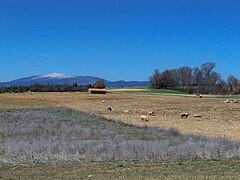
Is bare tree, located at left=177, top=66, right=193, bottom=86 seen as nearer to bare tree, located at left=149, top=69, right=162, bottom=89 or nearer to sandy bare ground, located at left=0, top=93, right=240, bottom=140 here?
bare tree, located at left=149, top=69, right=162, bottom=89

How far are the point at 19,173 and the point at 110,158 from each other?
2996mm

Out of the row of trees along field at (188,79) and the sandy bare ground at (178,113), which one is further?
the row of trees along field at (188,79)

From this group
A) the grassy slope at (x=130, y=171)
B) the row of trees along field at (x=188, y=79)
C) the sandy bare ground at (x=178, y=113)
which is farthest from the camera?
the row of trees along field at (x=188, y=79)

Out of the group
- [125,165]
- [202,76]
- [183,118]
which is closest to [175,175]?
[125,165]

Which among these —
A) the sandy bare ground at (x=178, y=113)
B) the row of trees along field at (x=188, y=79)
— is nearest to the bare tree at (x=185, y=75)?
the row of trees along field at (x=188, y=79)

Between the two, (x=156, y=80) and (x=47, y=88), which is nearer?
(x=47, y=88)

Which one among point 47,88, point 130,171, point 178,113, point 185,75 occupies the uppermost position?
point 185,75

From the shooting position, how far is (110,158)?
1198 centimetres

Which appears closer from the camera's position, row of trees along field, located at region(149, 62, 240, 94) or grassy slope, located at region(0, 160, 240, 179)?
grassy slope, located at region(0, 160, 240, 179)

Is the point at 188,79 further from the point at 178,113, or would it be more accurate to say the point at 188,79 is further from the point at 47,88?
the point at 178,113

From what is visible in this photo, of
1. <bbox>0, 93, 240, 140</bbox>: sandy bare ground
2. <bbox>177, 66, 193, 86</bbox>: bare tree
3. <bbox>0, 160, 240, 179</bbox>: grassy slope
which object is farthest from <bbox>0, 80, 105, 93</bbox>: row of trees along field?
<bbox>0, 160, 240, 179</bbox>: grassy slope

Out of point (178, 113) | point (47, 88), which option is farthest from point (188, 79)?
point (178, 113)

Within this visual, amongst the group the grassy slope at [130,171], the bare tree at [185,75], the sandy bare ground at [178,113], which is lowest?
the sandy bare ground at [178,113]

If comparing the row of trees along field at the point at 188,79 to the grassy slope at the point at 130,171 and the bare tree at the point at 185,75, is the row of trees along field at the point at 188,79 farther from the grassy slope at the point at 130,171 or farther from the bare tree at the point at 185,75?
the grassy slope at the point at 130,171
